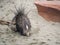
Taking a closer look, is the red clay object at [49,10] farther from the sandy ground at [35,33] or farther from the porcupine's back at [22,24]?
the porcupine's back at [22,24]

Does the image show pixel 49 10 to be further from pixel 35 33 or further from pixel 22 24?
pixel 22 24

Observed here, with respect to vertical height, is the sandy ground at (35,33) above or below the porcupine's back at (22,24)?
below

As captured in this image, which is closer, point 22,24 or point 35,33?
point 22,24

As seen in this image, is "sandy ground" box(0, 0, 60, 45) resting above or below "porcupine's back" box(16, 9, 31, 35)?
below

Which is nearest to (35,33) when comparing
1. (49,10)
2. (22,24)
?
(22,24)

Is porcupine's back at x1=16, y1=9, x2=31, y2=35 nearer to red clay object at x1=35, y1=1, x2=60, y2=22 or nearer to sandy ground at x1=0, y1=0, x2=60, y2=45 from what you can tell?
sandy ground at x1=0, y1=0, x2=60, y2=45

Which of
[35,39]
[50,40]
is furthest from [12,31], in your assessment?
[50,40]

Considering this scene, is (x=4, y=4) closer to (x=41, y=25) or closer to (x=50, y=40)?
(x=41, y=25)

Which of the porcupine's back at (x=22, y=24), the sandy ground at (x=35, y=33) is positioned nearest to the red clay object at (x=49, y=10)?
the sandy ground at (x=35, y=33)

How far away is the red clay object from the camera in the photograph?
287 cm

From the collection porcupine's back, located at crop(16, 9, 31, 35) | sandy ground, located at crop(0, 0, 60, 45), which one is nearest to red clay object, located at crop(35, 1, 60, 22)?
sandy ground, located at crop(0, 0, 60, 45)

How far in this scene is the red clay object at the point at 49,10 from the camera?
287cm

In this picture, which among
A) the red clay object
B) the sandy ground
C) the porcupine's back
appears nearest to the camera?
the sandy ground

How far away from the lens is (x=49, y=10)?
2963 mm
